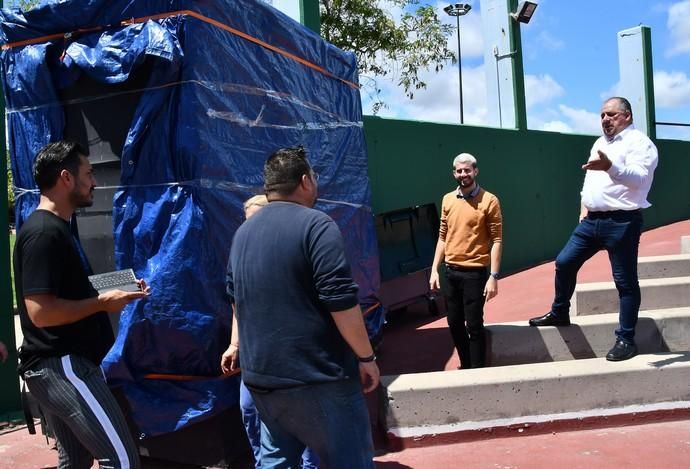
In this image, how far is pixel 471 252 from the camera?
4.97 metres

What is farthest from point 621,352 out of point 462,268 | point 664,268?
point 664,268

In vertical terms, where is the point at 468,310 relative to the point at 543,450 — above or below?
above

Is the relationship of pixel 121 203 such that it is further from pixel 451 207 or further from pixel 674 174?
pixel 674 174

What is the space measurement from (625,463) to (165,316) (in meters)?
2.89

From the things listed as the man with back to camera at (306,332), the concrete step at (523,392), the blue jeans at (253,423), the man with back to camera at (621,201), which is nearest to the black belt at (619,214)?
the man with back to camera at (621,201)

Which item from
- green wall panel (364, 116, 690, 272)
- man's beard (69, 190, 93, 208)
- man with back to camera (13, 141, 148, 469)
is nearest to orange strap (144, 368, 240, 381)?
man with back to camera (13, 141, 148, 469)

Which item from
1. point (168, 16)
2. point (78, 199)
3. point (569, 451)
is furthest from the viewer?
point (569, 451)

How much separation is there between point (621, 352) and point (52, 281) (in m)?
4.01

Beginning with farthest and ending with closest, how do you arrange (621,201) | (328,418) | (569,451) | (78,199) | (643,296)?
(643,296), (621,201), (569,451), (78,199), (328,418)

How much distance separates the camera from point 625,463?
3959mm

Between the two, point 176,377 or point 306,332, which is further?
point 176,377

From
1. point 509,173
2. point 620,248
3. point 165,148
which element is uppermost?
point 165,148

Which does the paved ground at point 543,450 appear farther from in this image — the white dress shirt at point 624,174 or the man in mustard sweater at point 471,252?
the white dress shirt at point 624,174

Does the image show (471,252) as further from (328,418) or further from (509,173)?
(509,173)
